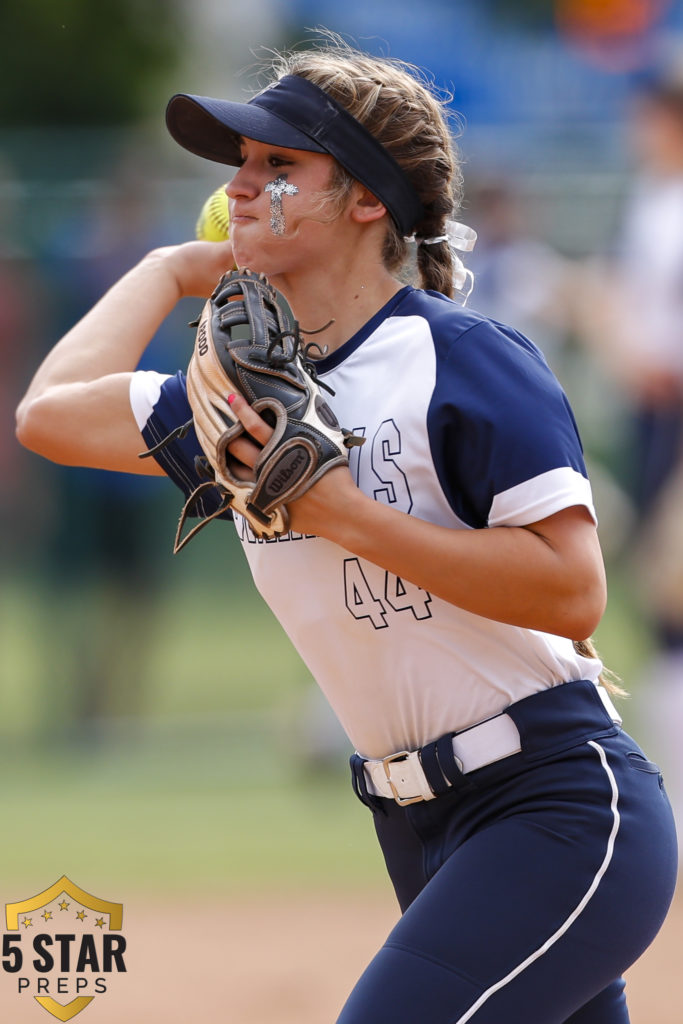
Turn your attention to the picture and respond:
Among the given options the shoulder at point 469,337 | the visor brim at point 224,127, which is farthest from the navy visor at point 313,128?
the shoulder at point 469,337

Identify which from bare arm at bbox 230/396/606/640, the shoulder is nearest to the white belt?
bare arm at bbox 230/396/606/640

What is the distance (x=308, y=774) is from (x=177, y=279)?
14.3ft

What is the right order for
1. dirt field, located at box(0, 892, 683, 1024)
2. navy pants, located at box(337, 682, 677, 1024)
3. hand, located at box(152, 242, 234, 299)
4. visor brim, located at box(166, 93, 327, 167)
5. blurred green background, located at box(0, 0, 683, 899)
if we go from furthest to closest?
blurred green background, located at box(0, 0, 683, 899)
dirt field, located at box(0, 892, 683, 1024)
hand, located at box(152, 242, 234, 299)
visor brim, located at box(166, 93, 327, 167)
navy pants, located at box(337, 682, 677, 1024)

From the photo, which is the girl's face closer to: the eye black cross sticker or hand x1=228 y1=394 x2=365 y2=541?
the eye black cross sticker

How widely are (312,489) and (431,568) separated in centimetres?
21

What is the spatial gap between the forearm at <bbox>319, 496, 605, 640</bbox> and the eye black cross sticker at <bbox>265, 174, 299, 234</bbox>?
1.75 ft

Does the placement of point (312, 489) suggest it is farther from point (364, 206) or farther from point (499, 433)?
point (364, 206)

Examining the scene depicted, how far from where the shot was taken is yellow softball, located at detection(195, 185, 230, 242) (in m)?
2.88

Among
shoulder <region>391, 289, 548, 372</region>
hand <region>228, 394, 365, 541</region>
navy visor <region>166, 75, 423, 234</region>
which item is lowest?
hand <region>228, 394, 365, 541</region>

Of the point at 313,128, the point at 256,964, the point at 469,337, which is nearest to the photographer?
the point at 469,337

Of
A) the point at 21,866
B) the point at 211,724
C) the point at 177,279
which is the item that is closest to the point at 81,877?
the point at 21,866

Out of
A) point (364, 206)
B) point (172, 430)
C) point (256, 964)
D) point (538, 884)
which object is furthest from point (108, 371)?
point (256, 964)

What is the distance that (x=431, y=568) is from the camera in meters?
2.14

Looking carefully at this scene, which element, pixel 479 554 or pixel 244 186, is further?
pixel 244 186
